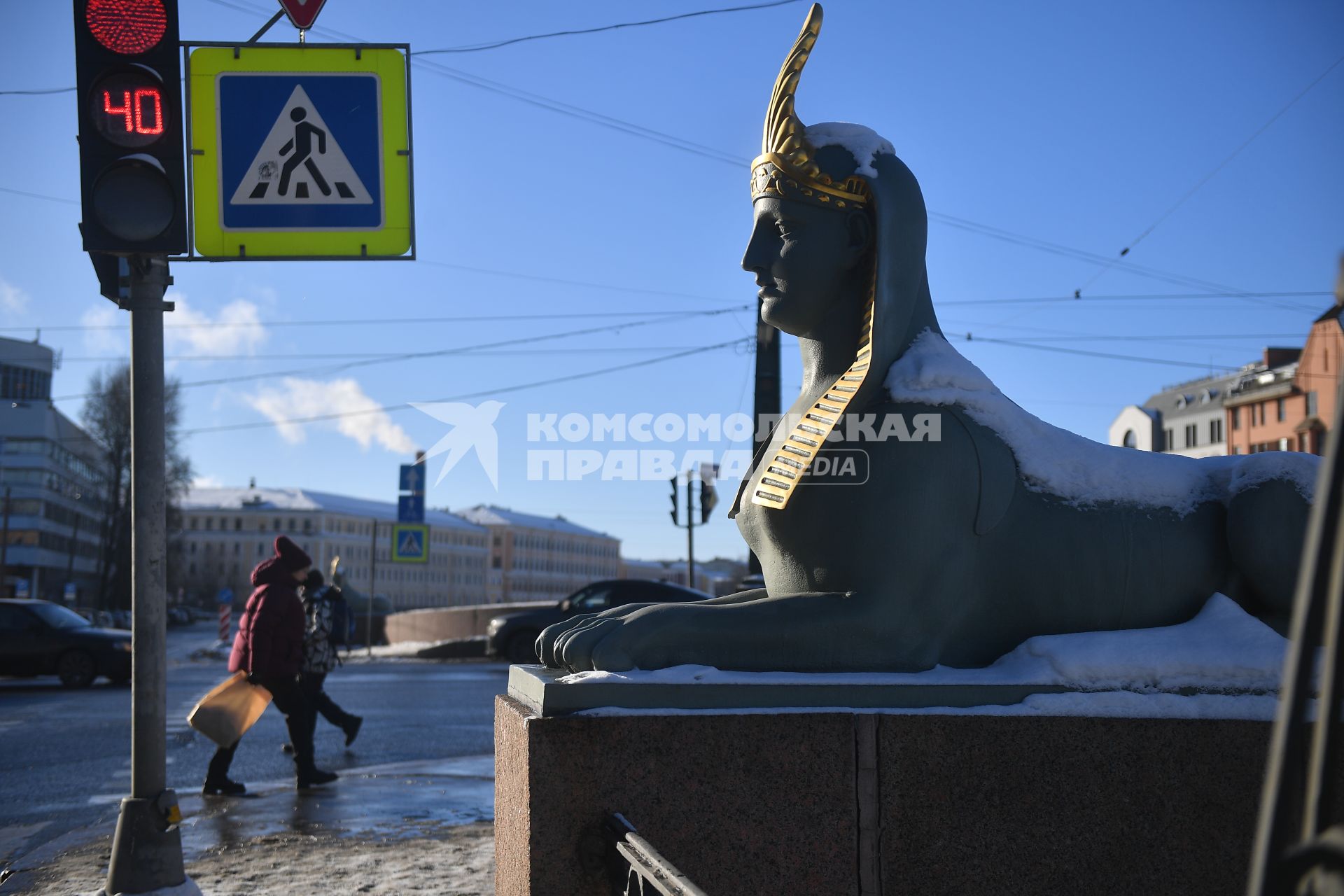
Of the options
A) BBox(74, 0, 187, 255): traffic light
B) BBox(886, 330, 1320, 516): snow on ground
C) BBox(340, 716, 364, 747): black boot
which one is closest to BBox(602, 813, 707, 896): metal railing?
BBox(886, 330, 1320, 516): snow on ground

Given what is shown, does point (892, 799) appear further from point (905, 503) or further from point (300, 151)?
point (300, 151)

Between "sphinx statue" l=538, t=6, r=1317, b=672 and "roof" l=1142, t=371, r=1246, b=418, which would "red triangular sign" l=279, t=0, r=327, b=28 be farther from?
"roof" l=1142, t=371, r=1246, b=418

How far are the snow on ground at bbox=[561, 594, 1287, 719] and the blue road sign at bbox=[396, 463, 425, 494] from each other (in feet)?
72.1

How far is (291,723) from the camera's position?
8.02 m

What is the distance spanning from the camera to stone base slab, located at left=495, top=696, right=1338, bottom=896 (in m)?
2.37

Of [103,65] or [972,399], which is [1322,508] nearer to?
[972,399]

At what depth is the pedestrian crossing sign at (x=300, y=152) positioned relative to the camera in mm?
4672

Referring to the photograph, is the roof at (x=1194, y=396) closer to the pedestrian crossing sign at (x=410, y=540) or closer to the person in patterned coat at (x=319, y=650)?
the pedestrian crossing sign at (x=410, y=540)

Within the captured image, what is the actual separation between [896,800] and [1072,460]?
3.05 feet

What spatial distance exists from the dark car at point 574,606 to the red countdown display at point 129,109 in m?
12.3

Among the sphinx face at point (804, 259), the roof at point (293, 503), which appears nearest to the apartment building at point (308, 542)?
the roof at point (293, 503)

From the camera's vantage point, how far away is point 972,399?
279cm

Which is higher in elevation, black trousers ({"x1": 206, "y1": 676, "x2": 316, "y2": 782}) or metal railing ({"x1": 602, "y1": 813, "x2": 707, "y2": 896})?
metal railing ({"x1": 602, "y1": 813, "x2": 707, "y2": 896})

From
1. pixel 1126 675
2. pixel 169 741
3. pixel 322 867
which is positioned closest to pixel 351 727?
pixel 169 741
